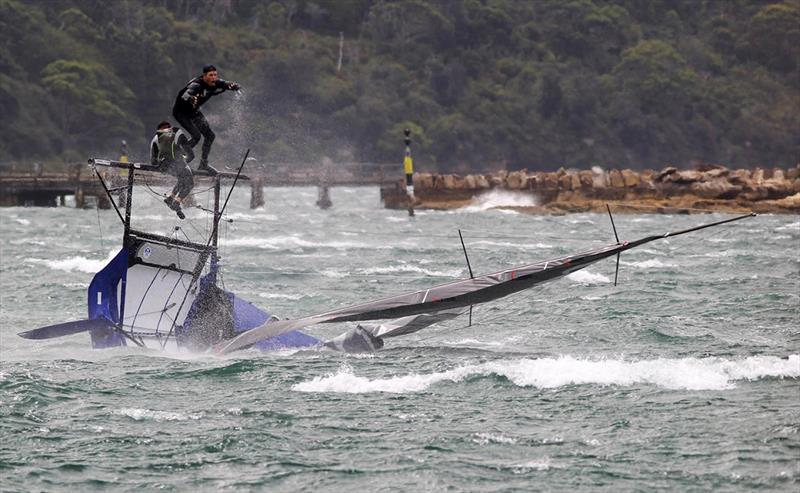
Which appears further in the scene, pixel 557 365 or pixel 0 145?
pixel 0 145

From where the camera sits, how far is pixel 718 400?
15844 mm

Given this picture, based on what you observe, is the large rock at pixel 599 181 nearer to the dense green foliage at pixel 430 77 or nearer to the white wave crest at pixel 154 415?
the dense green foliage at pixel 430 77

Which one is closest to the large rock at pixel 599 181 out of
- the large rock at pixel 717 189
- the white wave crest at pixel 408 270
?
the large rock at pixel 717 189

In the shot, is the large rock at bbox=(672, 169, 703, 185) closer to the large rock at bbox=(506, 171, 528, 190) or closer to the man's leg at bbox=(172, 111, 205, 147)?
the large rock at bbox=(506, 171, 528, 190)

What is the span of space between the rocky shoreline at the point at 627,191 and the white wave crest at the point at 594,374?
42.4 metres

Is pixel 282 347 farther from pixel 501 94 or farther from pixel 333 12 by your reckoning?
pixel 333 12

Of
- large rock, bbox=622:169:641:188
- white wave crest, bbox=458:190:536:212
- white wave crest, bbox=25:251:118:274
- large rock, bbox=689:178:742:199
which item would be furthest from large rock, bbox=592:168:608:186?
white wave crest, bbox=25:251:118:274

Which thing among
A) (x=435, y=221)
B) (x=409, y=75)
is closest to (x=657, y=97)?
(x=409, y=75)

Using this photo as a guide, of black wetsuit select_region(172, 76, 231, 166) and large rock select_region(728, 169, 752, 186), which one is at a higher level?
black wetsuit select_region(172, 76, 231, 166)

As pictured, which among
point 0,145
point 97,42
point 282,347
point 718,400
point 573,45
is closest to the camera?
point 718,400

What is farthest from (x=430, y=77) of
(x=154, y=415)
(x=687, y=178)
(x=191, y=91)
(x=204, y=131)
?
(x=154, y=415)

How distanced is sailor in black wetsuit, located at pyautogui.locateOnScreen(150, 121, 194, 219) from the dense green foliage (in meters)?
94.8

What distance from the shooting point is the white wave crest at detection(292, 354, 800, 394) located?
55.4ft

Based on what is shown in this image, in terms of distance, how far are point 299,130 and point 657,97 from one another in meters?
43.7
